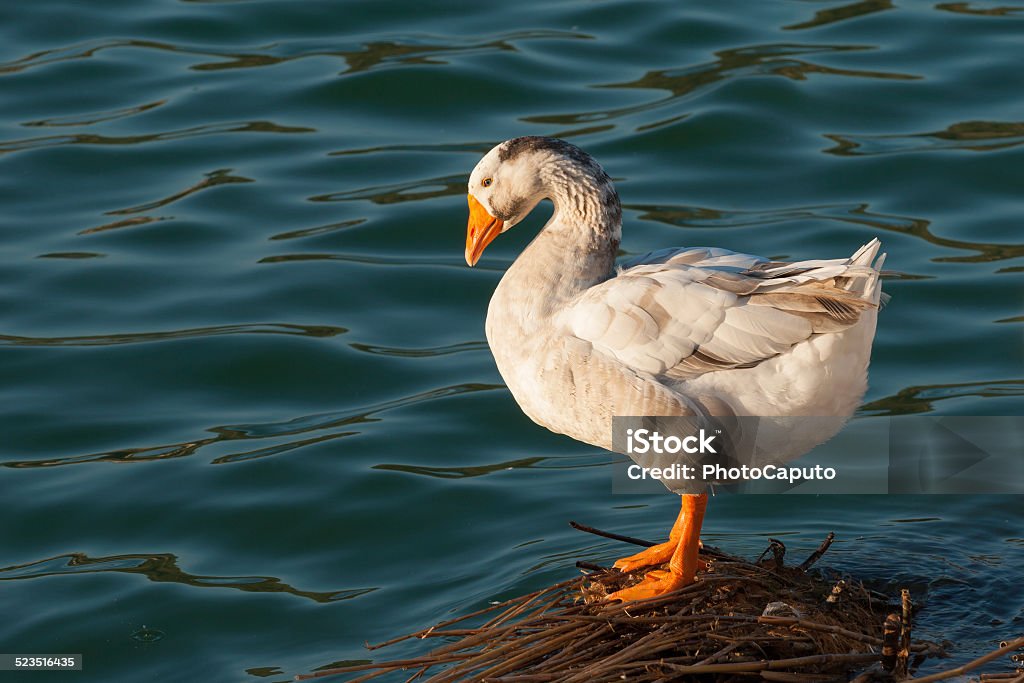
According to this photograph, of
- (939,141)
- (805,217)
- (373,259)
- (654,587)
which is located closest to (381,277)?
(373,259)

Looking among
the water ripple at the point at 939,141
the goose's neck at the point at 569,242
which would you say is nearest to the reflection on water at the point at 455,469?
the goose's neck at the point at 569,242

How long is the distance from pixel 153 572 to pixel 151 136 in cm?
609

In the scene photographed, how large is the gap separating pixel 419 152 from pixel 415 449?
4.14 meters

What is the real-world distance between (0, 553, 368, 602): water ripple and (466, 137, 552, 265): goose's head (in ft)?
9.04

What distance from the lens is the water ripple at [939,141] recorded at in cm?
1302

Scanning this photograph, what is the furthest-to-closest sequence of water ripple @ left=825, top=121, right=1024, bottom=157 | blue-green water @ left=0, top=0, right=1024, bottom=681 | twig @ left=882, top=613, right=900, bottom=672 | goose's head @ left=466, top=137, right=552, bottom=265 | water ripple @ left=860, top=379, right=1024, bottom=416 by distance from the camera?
water ripple @ left=825, top=121, right=1024, bottom=157 < water ripple @ left=860, top=379, right=1024, bottom=416 < blue-green water @ left=0, top=0, right=1024, bottom=681 < goose's head @ left=466, top=137, right=552, bottom=265 < twig @ left=882, top=613, right=900, bottom=672

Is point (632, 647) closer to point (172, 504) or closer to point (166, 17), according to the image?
point (172, 504)

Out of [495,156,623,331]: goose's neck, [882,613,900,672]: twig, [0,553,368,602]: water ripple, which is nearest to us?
[882,613,900,672]: twig

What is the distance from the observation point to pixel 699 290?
6273mm

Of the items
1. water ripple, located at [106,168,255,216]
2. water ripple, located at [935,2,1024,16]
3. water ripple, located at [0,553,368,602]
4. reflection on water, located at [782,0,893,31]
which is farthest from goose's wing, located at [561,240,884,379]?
water ripple, located at [935,2,1024,16]

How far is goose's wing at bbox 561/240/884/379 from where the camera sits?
6.10 meters

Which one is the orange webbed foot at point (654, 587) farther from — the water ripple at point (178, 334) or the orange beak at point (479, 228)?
the water ripple at point (178, 334)

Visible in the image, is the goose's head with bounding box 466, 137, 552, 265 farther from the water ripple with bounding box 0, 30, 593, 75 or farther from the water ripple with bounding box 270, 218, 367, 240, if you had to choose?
the water ripple with bounding box 0, 30, 593, 75

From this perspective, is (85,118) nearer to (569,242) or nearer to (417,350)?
(417,350)
